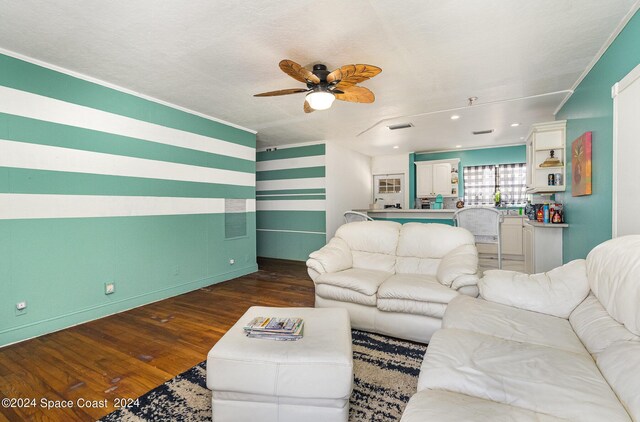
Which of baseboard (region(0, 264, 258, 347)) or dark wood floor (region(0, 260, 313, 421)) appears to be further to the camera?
baseboard (region(0, 264, 258, 347))

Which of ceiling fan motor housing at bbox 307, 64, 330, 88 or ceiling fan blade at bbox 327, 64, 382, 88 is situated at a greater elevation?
ceiling fan motor housing at bbox 307, 64, 330, 88

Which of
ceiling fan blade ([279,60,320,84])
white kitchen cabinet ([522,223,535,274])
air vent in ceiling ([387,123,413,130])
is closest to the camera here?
Result: ceiling fan blade ([279,60,320,84])

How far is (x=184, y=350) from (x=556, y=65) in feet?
14.5

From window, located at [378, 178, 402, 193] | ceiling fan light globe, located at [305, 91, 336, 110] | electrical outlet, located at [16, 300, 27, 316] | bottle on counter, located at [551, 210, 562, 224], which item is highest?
ceiling fan light globe, located at [305, 91, 336, 110]

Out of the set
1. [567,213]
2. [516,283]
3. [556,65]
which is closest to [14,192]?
[516,283]

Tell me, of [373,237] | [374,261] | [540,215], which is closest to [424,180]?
[540,215]

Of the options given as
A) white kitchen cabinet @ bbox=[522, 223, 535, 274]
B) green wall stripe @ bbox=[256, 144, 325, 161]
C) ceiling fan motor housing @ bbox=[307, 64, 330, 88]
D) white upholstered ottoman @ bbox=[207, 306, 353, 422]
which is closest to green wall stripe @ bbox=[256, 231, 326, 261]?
green wall stripe @ bbox=[256, 144, 325, 161]

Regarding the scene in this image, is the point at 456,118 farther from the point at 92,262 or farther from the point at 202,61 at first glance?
the point at 92,262

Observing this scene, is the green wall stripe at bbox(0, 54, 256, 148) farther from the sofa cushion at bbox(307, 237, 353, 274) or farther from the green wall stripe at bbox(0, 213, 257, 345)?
the sofa cushion at bbox(307, 237, 353, 274)

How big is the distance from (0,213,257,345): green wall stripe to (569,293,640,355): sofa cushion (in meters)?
4.06

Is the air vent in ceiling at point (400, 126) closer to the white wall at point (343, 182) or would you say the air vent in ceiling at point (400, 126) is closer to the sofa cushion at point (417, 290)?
the white wall at point (343, 182)

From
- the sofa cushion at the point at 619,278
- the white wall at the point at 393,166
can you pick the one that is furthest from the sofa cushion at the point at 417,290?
the white wall at the point at 393,166

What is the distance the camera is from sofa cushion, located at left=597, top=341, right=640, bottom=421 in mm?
970

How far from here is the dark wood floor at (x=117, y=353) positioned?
182 centimetres
